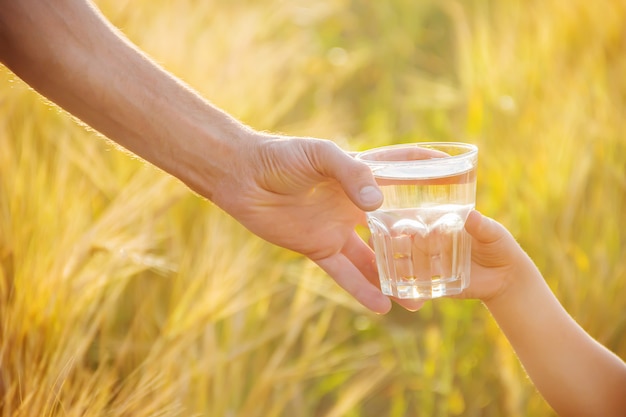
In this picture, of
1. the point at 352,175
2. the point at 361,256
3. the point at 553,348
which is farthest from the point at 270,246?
the point at 352,175

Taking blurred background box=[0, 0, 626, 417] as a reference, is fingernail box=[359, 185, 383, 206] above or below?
above

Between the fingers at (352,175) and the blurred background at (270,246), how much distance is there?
1.28 feet

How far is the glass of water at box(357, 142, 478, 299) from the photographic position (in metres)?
1.17

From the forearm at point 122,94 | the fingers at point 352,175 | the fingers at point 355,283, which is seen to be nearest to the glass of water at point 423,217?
the fingers at point 352,175

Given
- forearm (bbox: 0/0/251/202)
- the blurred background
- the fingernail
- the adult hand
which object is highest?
forearm (bbox: 0/0/251/202)

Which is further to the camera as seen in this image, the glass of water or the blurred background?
the blurred background

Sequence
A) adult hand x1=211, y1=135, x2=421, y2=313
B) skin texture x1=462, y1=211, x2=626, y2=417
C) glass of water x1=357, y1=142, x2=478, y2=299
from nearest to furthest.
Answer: glass of water x1=357, y1=142, x2=478, y2=299 → adult hand x1=211, y1=135, x2=421, y2=313 → skin texture x1=462, y1=211, x2=626, y2=417

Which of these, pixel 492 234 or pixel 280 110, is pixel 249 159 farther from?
pixel 280 110

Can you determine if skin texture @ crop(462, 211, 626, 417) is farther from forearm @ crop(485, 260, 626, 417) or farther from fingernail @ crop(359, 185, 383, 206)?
fingernail @ crop(359, 185, 383, 206)

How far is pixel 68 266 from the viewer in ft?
5.18

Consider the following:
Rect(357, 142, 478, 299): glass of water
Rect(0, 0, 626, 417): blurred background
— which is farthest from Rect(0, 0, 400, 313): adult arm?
Rect(0, 0, 626, 417): blurred background

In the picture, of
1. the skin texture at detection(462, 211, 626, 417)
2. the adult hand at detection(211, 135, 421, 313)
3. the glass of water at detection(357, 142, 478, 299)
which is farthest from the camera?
the skin texture at detection(462, 211, 626, 417)

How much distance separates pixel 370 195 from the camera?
1204 mm

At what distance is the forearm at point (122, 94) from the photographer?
4.66 feet
